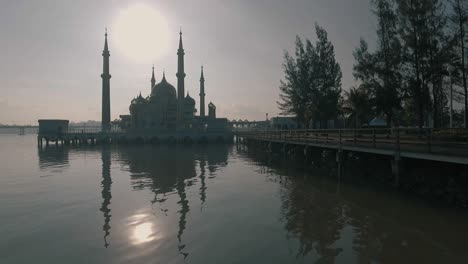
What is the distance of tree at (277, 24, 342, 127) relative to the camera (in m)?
40.8

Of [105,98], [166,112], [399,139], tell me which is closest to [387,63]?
[399,139]

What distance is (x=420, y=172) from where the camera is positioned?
15.3 meters

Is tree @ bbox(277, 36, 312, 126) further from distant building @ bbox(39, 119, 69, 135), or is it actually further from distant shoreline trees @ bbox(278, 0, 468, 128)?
distant building @ bbox(39, 119, 69, 135)

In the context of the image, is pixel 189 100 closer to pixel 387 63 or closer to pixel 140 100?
pixel 140 100

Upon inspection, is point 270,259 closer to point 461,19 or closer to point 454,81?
point 454,81

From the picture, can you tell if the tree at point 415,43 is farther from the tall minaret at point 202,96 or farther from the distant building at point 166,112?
the tall minaret at point 202,96

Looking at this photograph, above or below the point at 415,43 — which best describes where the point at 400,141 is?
below

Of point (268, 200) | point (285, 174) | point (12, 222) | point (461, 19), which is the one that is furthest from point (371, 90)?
point (12, 222)

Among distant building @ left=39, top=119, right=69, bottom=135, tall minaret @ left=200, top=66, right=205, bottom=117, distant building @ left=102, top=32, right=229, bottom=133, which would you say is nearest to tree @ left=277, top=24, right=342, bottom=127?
distant building @ left=102, top=32, right=229, bottom=133

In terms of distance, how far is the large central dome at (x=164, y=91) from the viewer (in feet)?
315

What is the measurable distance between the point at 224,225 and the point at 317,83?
112 ft

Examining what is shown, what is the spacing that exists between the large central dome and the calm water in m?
78.9

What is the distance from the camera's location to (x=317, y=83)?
42.0 metres

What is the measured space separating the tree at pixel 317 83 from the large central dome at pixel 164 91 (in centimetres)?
5791
